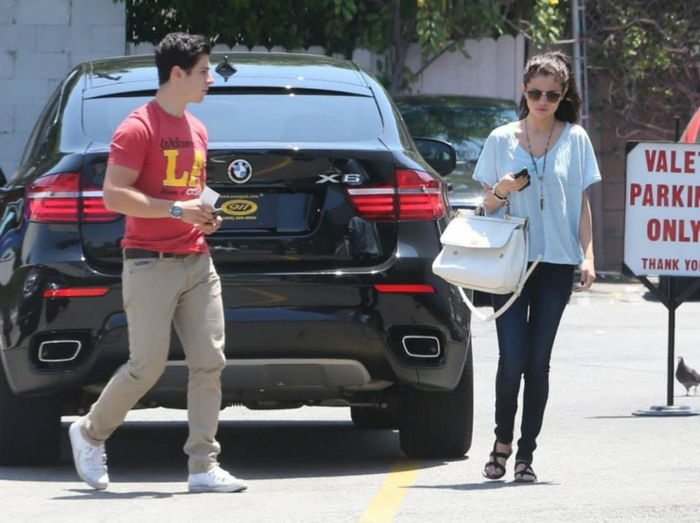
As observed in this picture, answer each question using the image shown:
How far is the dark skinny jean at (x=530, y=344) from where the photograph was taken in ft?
23.7

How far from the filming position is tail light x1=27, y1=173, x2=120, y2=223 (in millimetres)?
7172

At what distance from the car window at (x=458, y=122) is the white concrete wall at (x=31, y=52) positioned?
3.68 m

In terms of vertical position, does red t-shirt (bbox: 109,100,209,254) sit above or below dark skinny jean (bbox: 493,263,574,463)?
above

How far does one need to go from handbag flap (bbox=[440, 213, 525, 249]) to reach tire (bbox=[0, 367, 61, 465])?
5.91 feet

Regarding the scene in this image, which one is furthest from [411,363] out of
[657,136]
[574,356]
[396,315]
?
[657,136]

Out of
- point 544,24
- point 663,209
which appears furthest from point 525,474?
point 544,24

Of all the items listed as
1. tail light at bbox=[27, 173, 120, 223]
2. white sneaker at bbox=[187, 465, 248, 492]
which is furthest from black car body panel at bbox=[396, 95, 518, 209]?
white sneaker at bbox=[187, 465, 248, 492]

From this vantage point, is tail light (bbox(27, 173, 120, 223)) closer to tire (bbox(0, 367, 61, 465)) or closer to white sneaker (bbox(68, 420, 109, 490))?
tire (bbox(0, 367, 61, 465))

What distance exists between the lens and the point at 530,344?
23.9ft

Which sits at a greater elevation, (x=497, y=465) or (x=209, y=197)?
(x=209, y=197)

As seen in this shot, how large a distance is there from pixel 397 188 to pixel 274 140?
538mm

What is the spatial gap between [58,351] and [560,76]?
226 centimetres

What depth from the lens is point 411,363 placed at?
7324 millimetres

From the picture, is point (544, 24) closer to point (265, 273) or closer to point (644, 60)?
point (644, 60)
